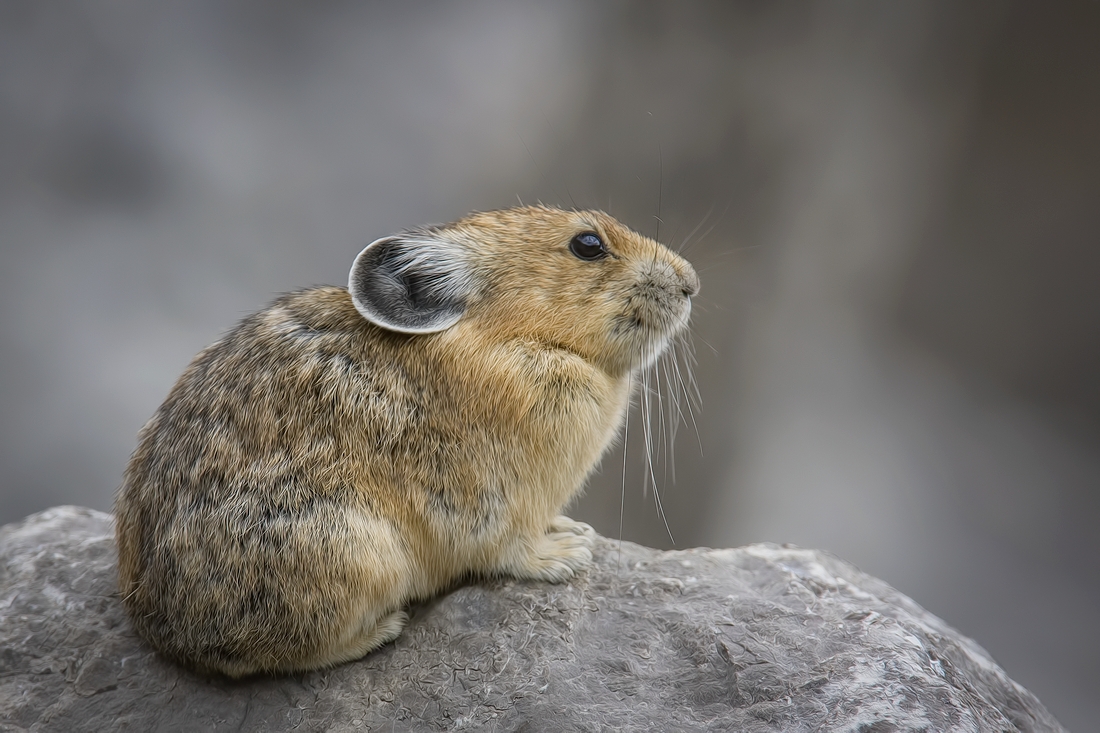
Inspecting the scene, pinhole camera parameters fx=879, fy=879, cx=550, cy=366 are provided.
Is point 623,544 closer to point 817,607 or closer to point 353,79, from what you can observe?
point 817,607

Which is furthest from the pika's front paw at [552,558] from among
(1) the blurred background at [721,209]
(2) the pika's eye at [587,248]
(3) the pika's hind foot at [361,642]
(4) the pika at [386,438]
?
(1) the blurred background at [721,209]

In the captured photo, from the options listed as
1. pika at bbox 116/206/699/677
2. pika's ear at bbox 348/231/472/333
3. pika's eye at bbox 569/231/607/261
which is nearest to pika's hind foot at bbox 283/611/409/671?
pika at bbox 116/206/699/677

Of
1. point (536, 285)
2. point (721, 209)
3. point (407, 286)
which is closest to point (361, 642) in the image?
point (407, 286)

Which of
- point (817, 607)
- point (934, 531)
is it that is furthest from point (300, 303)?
point (934, 531)

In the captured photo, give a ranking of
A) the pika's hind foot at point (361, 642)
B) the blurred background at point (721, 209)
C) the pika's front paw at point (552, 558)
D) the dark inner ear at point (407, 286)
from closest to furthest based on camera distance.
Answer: the pika's hind foot at point (361, 642) < the dark inner ear at point (407, 286) < the pika's front paw at point (552, 558) < the blurred background at point (721, 209)

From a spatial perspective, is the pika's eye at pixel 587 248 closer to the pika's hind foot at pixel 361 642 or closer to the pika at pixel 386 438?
the pika at pixel 386 438

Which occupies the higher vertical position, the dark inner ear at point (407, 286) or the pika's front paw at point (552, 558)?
the dark inner ear at point (407, 286)

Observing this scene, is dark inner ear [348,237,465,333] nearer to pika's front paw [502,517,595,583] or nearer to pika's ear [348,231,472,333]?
pika's ear [348,231,472,333]
